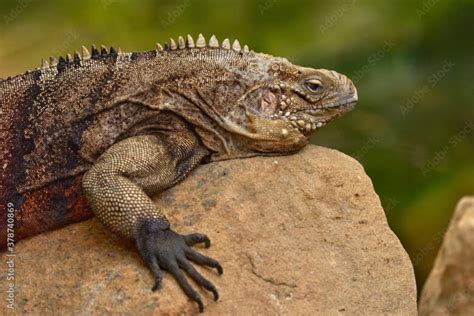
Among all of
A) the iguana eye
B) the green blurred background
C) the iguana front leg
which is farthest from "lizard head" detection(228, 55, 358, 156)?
the green blurred background

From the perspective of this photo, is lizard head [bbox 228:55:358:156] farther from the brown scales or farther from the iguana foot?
the iguana foot

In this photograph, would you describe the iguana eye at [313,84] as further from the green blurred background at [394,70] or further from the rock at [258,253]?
the green blurred background at [394,70]

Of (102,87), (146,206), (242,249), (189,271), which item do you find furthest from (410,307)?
(102,87)

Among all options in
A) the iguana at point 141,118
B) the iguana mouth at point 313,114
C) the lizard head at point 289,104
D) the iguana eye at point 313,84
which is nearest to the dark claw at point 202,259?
the iguana at point 141,118

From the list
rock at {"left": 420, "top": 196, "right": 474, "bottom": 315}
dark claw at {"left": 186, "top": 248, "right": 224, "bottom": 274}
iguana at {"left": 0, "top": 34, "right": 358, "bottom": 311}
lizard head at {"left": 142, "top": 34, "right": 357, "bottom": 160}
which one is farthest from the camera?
rock at {"left": 420, "top": 196, "right": 474, "bottom": 315}

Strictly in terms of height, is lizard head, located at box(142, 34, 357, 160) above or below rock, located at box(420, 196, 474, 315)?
above

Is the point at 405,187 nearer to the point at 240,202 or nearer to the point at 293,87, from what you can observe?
the point at 293,87

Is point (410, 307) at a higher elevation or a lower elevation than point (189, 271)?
lower

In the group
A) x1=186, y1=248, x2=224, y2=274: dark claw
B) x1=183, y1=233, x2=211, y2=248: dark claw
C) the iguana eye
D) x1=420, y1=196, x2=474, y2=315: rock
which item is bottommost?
x1=420, y1=196, x2=474, y2=315: rock
